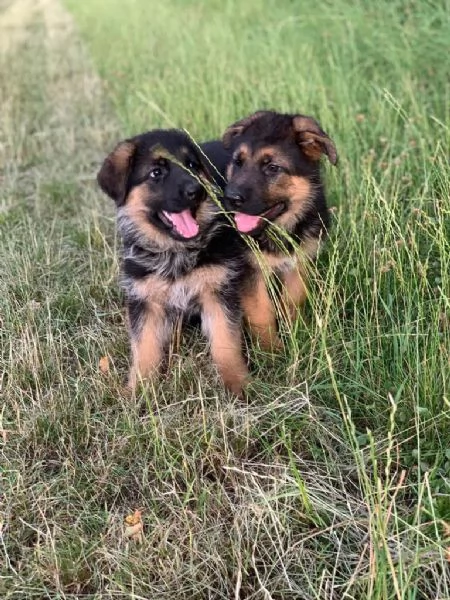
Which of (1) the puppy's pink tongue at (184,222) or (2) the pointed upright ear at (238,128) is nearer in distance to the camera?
(1) the puppy's pink tongue at (184,222)

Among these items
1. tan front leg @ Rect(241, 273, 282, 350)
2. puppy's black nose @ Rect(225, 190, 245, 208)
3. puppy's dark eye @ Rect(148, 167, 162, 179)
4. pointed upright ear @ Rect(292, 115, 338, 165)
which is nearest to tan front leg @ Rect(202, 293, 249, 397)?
tan front leg @ Rect(241, 273, 282, 350)

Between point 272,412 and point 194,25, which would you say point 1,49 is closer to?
point 194,25

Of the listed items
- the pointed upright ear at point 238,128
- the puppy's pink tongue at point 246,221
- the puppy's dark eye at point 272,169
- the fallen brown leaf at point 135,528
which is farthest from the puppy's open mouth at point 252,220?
the fallen brown leaf at point 135,528

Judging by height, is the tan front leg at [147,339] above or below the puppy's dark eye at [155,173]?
below

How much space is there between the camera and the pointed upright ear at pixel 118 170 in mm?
3260

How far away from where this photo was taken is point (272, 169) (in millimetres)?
3309

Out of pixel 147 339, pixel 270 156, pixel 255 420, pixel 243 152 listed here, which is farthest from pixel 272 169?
pixel 255 420

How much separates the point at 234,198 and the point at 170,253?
410mm

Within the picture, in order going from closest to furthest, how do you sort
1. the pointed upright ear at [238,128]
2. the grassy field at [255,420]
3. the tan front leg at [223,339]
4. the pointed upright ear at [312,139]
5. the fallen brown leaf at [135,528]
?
the grassy field at [255,420] → the fallen brown leaf at [135,528] → the tan front leg at [223,339] → the pointed upright ear at [312,139] → the pointed upright ear at [238,128]

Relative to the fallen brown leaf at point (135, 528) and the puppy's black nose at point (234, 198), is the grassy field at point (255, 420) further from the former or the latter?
the puppy's black nose at point (234, 198)

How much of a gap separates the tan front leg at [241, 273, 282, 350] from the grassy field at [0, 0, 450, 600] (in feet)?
0.61

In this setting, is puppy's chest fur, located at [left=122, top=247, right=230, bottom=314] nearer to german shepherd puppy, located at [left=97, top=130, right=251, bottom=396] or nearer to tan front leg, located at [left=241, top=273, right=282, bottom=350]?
german shepherd puppy, located at [left=97, top=130, right=251, bottom=396]

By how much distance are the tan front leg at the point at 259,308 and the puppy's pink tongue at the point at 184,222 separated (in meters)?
0.42

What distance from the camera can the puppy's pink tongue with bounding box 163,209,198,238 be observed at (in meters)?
3.20
